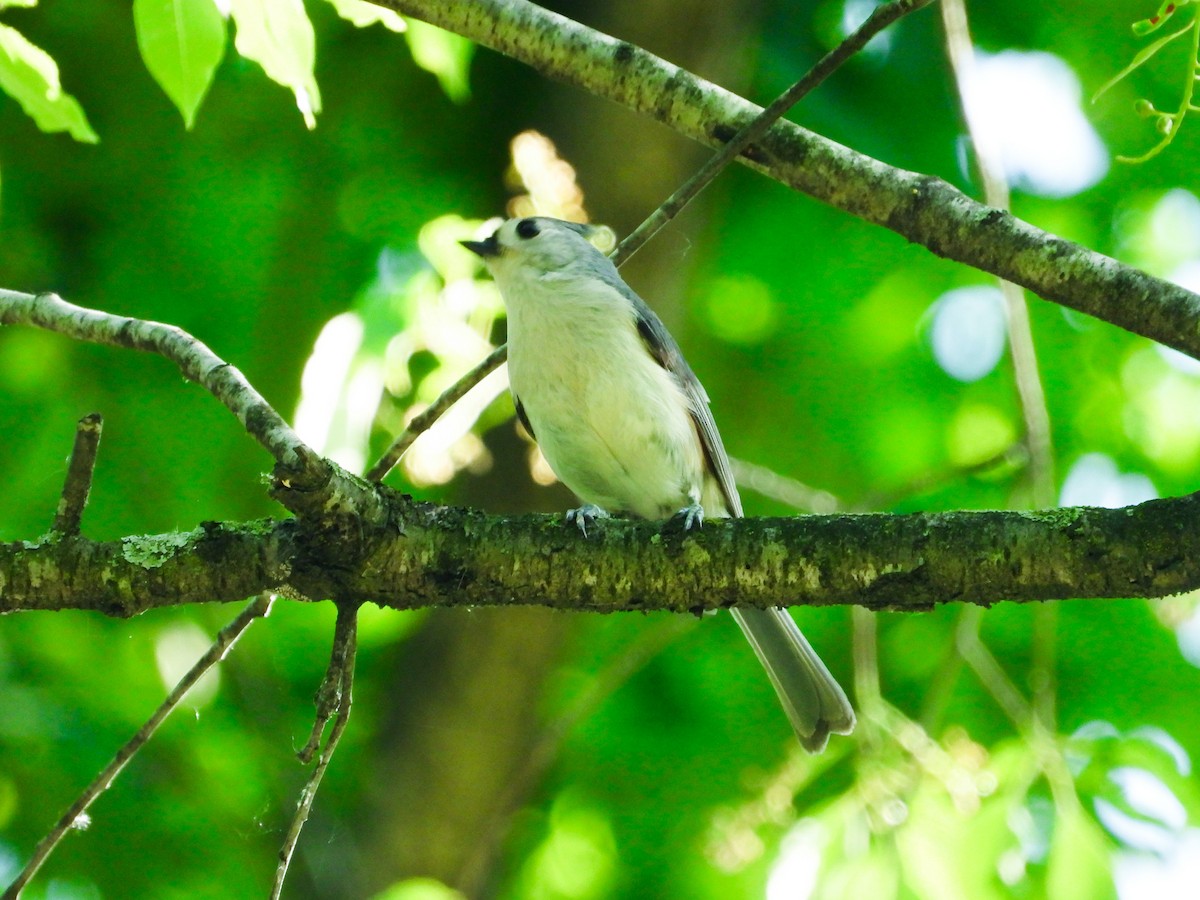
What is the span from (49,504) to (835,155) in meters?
3.37

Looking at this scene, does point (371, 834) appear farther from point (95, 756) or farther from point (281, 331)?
point (281, 331)

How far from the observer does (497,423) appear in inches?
181

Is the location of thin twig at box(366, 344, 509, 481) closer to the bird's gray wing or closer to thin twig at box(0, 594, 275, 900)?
thin twig at box(0, 594, 275, 900)

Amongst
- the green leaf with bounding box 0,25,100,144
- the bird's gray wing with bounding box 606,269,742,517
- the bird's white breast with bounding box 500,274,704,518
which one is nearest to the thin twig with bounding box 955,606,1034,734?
the bird's gray wing with bounding box 606,269,742,517

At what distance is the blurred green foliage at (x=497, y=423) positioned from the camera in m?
4.55

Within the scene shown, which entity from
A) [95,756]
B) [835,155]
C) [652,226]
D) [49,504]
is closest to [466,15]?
[652,226]

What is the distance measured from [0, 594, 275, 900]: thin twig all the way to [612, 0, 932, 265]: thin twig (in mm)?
1170

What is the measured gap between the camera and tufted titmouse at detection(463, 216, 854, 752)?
3.62m

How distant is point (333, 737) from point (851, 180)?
1.57m

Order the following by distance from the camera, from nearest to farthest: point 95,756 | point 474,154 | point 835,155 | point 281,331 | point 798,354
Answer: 1. point 835,155
2. point 95,756
3. point 281,331
4. point 474,154
5. point 798,354

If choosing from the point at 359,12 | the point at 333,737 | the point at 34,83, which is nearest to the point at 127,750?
the point at 333,737

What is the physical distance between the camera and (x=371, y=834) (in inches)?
182

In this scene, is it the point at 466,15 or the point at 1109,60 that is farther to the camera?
the point at 1109,60

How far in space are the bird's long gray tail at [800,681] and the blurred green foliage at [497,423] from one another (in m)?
0.28
